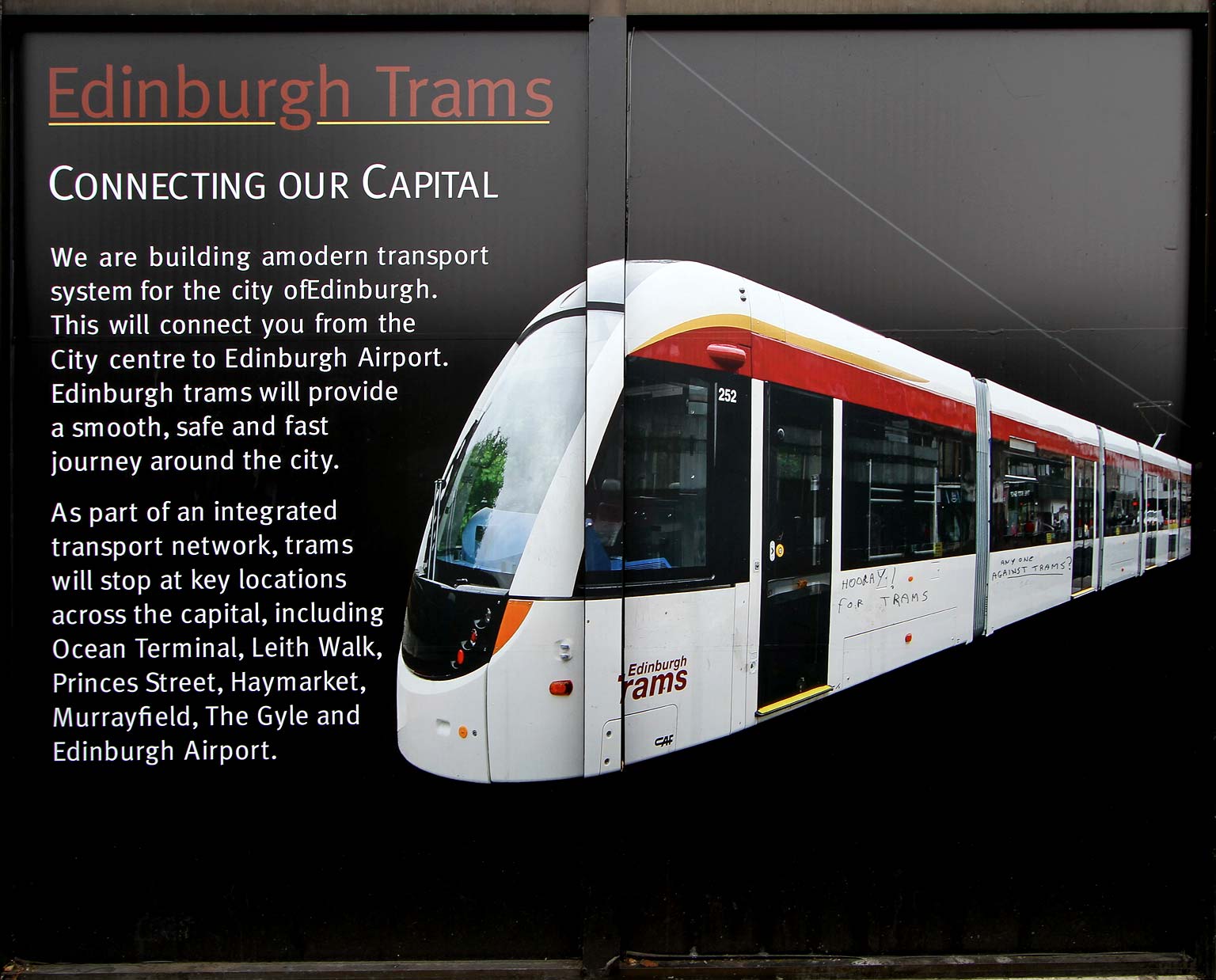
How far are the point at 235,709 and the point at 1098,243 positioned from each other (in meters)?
3.91

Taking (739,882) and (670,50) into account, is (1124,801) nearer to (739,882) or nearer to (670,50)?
(739,882)

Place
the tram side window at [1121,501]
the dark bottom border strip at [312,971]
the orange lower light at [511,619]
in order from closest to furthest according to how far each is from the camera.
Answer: the orange lower light at [511,619] → the dark bottom border strip at [312,971] → the tram side window at [1121,501]

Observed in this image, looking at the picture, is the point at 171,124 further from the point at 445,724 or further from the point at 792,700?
the point at 792,700

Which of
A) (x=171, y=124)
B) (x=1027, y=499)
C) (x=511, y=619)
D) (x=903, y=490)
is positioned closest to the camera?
(x=511, y=619)

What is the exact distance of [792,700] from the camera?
99.7 inches

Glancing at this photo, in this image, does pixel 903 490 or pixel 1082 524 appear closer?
pixel 903 490

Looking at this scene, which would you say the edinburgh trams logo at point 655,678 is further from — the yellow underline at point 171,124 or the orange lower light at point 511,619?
the yellow underline at point 171,124

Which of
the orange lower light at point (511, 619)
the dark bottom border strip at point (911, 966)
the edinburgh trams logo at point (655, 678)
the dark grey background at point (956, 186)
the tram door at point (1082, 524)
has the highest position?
the dark grey background at point (956, 186)

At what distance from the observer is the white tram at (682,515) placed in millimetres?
2365

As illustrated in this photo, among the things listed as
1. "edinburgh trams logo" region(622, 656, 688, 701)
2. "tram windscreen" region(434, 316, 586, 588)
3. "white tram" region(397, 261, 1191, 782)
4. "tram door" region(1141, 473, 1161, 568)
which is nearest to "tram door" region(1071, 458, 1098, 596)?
"white tram" region(397, 261, 1191, 782)

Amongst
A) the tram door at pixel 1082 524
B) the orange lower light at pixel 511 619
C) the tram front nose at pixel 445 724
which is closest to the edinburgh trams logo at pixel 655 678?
the orange lower light at pixel 511 619

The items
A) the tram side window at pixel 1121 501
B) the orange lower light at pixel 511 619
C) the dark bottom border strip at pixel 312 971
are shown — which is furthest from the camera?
the tram side window at pixel 1121 501

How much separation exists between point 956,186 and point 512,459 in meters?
2.07

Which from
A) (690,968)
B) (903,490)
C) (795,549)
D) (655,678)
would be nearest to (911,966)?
(690,968)
